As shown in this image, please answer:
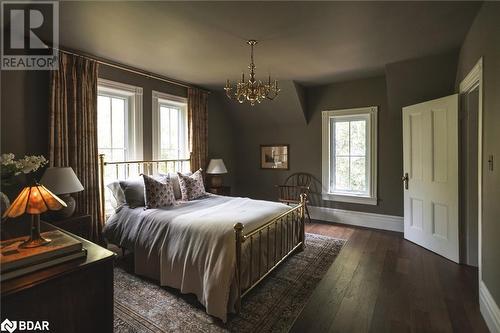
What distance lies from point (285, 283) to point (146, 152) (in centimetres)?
280

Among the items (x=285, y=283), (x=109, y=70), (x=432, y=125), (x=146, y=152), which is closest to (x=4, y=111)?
(x=109, y=70)

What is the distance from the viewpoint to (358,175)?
4.86 m

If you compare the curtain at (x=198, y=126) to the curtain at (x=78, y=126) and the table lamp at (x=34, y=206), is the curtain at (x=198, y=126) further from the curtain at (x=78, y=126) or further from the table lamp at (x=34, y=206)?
the table lamp at (x=34, y=206)

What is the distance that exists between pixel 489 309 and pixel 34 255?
9.98 ft

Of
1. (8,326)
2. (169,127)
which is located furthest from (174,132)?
(8,326)

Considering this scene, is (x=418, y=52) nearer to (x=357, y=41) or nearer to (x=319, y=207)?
(x=357, y=41)

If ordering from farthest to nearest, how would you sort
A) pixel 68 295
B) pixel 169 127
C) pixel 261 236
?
pixel 169 127
pixel 261 236
pixel 68 295

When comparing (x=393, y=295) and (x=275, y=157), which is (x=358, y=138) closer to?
(x=275, y=157)

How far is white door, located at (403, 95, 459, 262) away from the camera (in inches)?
127

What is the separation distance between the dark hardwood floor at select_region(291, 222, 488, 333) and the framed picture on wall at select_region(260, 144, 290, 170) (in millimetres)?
2380

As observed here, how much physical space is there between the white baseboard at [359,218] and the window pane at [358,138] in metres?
1.12

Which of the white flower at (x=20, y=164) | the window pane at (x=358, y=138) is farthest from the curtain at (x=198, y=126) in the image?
the white flower at (x=20, y=164)

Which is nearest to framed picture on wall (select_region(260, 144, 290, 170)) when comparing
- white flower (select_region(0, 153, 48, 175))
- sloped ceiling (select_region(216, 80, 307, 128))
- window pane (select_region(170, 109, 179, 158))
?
sloped ceiling (select_region(216, 80, 307, 128))

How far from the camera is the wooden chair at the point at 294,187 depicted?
17.3 feet
